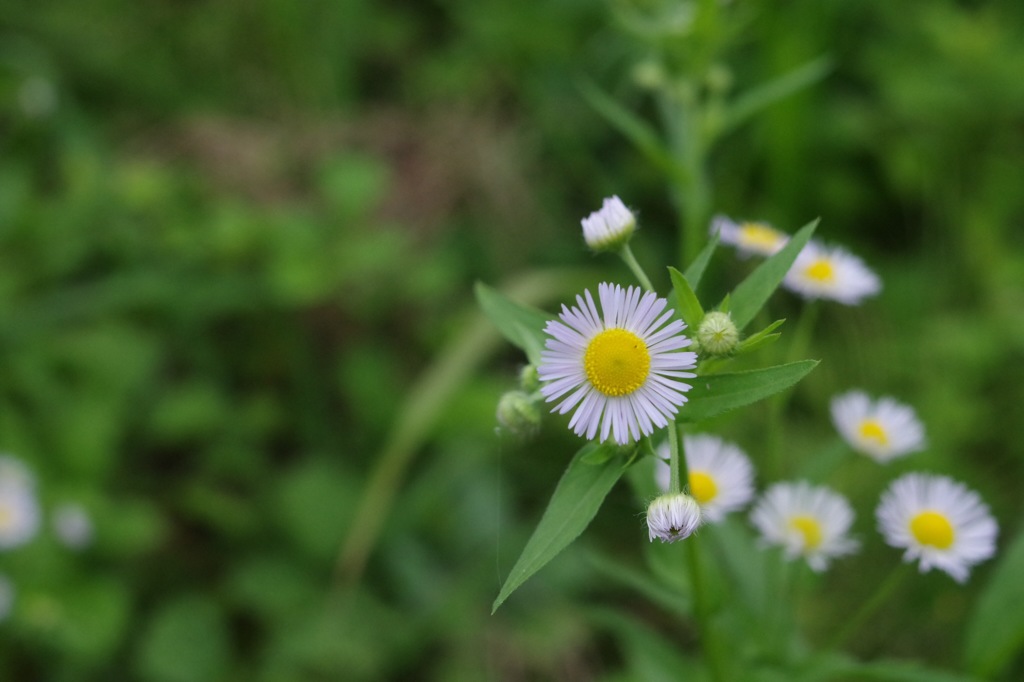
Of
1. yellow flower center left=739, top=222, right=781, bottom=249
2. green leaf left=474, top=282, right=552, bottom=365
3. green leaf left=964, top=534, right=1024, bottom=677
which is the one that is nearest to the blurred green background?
green leaf left=964, top=534, right=1024, bottom=677

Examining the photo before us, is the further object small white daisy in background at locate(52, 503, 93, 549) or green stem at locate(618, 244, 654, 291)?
small white daisy in background at locate(52, 503, 93, 549)

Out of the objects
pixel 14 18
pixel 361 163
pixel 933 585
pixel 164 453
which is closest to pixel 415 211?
pixel 361 163

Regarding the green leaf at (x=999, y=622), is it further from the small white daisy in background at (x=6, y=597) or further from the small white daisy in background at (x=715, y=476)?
the small white daisy in background at (x=6, y=597)

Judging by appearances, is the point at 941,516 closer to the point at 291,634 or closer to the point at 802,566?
the point at 802,566

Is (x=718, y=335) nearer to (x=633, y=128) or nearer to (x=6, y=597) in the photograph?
(x=633, y=128)

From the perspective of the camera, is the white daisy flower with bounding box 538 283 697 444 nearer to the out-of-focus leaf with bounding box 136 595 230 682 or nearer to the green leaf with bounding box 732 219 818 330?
the green leaf with bounding box 732 219 818 330

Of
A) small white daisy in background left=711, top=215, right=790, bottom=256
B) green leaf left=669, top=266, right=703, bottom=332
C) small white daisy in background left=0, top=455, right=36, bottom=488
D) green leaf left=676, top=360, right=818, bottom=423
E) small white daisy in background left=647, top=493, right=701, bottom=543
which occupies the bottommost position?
small white daisy in background left=647, top=493, right=701, bottom=543

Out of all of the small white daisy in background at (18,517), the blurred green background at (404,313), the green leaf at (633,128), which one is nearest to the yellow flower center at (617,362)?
the green leaf at (633,128)
